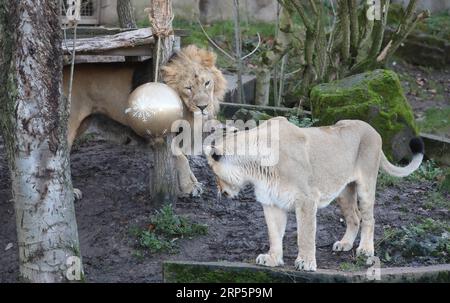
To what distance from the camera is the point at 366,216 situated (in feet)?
21.0

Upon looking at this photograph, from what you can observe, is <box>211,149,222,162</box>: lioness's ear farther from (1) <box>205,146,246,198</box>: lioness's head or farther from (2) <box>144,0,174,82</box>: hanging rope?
(2) <box>144,0,174,82</box>: hanging rope

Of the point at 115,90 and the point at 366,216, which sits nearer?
the point at 366,216

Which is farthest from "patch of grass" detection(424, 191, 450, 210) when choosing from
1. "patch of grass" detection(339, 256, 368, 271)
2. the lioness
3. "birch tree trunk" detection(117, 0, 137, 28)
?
"birch tree trunk" detection(117, 0, 137, 28)

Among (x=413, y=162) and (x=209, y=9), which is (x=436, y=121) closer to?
(x=209, y=9)

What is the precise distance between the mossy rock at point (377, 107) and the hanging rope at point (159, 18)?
106 inches

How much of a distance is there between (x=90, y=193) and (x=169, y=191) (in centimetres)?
89

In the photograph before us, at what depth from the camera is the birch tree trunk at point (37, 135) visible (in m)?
5.34

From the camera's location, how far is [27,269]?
5.56 metres

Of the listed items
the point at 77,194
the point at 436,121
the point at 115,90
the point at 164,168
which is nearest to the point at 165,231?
the point at 164,168

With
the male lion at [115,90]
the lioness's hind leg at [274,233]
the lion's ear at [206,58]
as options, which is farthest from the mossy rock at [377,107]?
the lioness's hind leg at [274,233]

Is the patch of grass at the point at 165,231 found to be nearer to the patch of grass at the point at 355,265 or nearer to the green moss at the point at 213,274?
the green moss at the point at 213,274

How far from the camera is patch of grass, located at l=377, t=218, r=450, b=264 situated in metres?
6.44

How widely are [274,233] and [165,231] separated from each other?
134 cm

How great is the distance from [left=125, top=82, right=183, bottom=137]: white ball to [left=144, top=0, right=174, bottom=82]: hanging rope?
490 mm
